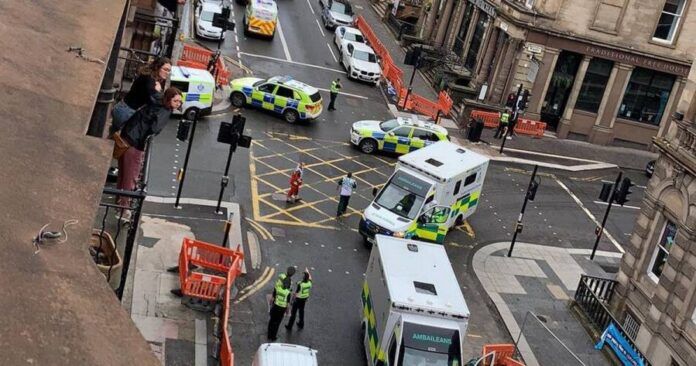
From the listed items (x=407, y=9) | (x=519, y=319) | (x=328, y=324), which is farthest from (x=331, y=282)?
(x=407, y=9)

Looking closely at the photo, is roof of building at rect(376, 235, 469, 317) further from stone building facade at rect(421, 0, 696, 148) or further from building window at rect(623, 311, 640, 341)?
stone building facade at rect(421, 0, 696, 148)

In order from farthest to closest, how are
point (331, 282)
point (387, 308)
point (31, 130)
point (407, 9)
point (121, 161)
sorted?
1. point (407, 9)
2. point (331, 282)
3. point (387, 308)
4. point (121, 161)
5. point (31, 130)

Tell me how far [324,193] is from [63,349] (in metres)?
26.6

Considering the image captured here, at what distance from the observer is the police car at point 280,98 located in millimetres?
37625

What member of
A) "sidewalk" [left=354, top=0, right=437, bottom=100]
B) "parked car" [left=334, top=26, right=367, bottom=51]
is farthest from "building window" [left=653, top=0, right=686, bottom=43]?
"parked car" [left=334, top=26, right=367, bottom=51]

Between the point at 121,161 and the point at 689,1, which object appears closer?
the point at 121,161

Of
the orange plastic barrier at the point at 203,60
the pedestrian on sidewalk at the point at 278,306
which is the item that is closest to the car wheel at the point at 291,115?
the orange plastic barrier at the point at 203,60

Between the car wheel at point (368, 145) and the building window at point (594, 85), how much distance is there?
45.6 feet

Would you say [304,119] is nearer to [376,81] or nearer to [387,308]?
[376,81]

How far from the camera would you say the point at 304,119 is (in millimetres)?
38156

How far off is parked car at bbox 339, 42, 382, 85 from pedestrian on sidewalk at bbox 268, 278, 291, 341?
27.2 meters

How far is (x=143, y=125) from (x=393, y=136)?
2641 cm

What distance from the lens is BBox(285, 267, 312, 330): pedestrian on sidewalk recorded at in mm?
21469

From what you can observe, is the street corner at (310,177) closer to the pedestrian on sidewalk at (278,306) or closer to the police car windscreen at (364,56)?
the pedestrian on sidewalk at (278,306)
